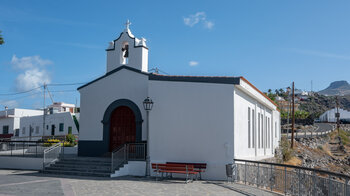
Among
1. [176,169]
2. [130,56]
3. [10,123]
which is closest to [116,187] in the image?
[176,169]

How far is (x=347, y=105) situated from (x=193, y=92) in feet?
565

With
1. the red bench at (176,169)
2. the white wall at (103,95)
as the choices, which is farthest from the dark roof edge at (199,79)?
the red bench at (176,169)

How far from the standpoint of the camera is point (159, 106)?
16344 millimetres

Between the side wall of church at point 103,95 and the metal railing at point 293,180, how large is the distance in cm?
653

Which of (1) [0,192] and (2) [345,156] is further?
(2) [345,156]

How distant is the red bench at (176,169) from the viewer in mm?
14241

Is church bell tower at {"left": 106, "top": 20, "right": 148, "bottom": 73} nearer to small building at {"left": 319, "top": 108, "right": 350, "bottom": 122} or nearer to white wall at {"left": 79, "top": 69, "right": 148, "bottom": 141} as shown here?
white wall at {"left": 79, "top": 69, "right": 148, "bottom": 141}

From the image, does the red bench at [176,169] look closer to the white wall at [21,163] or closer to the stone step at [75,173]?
the stone step at [75,173]

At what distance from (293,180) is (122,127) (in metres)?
10.1

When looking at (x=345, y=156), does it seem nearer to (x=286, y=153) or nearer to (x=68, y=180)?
(x=286, y=153)

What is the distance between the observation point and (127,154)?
53.8 feet

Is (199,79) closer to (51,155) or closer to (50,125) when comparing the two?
(51,155)

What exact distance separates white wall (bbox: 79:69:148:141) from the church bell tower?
57 centimetres

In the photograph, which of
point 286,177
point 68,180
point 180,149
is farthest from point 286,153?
point 68,180
